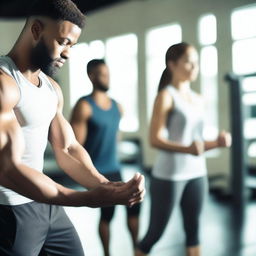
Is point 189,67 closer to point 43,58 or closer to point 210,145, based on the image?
point 210,145

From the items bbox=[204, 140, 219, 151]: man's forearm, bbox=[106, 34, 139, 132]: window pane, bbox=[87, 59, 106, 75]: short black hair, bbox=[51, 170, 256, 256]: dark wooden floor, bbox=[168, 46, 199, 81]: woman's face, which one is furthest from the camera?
bbox=[106, 34, 139, 132]: window pane

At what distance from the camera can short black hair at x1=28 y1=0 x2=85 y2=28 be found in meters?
0.82

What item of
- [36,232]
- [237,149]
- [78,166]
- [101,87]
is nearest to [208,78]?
[237,149]

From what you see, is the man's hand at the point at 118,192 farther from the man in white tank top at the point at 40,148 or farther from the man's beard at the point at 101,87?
the man's beard at the point at 101,87

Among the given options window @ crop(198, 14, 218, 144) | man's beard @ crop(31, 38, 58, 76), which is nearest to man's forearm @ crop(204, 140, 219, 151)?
man's beard @ crop(31, 38, 58, 76)

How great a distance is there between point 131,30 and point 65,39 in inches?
234

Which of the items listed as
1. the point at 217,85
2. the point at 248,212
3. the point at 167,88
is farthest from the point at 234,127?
the point at 167,88

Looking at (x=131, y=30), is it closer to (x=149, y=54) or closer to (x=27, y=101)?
(x=149, y=54)

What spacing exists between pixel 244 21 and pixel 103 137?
393cm

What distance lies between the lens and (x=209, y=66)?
18.1 feet

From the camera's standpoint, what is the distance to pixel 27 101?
90 centimetres

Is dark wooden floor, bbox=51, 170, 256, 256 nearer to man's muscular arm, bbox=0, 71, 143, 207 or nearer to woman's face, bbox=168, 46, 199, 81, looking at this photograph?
woman's face, bbox=168, 46, 199, 81

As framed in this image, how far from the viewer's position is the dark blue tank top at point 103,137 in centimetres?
200

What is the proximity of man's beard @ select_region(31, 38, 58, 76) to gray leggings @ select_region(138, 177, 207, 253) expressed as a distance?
38.6 inches
